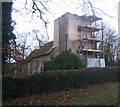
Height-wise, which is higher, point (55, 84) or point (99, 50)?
point (99, 50)

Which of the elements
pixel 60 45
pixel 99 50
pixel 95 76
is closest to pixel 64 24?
pixel 60 45

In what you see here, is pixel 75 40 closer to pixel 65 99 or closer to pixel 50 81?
pixel 50 81

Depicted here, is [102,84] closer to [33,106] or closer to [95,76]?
[95,76]

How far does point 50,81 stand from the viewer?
12.0 m

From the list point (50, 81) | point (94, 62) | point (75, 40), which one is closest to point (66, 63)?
point (50, 81)

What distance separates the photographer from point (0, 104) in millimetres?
9742

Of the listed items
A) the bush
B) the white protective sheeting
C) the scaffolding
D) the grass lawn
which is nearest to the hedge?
the grass lawn

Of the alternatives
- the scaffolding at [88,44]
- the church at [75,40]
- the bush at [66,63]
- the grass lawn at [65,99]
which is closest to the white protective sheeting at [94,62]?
the church at [75,40]

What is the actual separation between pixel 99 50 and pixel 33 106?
24.5 metres

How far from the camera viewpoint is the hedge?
1067cm

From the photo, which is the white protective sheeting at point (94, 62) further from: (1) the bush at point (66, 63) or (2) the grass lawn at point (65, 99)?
(2) the grass lawn at point (65, 99)

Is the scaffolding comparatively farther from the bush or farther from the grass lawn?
the grass lawn

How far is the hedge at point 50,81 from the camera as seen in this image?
10.7m

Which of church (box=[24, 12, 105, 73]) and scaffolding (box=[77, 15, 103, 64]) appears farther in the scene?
scaffolding (box=[77, 15, 103, 64])
